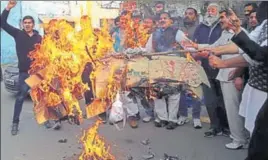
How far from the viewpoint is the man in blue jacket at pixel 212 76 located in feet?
9.62

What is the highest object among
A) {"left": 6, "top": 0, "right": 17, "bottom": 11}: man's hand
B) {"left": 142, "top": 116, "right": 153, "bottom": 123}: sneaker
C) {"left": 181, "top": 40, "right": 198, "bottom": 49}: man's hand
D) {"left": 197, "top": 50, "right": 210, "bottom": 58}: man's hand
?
{"left": 6, "top": 0, "right": 17, "bottom": 11}: man's hand

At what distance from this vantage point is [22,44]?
3.29 meters

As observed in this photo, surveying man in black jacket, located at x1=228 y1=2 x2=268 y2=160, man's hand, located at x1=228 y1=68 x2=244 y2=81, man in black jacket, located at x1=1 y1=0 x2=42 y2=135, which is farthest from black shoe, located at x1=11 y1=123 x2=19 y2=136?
man in black jacket, located at x1=228 y1=2 x2=268 y2=160

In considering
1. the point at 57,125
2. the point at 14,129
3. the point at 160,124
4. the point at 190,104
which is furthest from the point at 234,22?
the point at 14,129

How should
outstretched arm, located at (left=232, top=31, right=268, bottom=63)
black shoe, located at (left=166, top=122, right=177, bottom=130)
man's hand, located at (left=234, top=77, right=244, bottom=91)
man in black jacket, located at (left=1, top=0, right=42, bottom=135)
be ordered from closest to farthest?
outstretched arm, located at (left=232, top=31, right=268, bottom=63), man's hand, located at (left=234, top=77, right=244, bottom=91), black shoe, located at (left=166, top=122, right=177, bottom=130), man in black jacket, located at (left=1, top=0, right=42, bottom=135)

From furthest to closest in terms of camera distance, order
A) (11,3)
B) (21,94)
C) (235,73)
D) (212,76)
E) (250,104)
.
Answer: (21,94)
(11,3)
(212,76)
(235,73)
(250,104)

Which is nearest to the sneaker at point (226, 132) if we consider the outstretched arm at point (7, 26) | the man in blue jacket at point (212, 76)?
the man in blue jacket at point (212, 76)

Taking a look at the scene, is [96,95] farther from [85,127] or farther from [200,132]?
[200,132]

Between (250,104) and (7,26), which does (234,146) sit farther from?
(7,26)

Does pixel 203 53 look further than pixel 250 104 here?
Yes

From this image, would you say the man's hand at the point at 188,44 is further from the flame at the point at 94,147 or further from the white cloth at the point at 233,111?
the flame at the point at 94,147

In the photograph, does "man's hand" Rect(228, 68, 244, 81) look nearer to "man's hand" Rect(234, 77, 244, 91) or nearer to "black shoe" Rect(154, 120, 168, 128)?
"man's hand" Rect(234, 77, 244, 91)

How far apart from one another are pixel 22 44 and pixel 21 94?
0.42m

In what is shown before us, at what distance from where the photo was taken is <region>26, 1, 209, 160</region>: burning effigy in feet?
10.1
